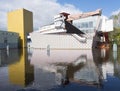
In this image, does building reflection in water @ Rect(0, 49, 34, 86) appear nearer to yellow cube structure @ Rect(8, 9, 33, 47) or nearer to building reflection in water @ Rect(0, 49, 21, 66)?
building reflection in water @ Rect(0, 49, 21, 66)

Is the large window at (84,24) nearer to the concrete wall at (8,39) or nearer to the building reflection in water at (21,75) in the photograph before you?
the concrete wall at (8,39)

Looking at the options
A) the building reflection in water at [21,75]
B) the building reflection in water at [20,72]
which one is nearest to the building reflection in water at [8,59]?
the building reflection in water at [20,72]

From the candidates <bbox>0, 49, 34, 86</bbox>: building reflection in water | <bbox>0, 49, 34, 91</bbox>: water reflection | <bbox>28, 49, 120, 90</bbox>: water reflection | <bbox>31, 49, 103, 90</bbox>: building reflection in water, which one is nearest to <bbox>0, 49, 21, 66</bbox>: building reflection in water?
<bbox>0, 49, 34, 86</bbox>: building reflection in water

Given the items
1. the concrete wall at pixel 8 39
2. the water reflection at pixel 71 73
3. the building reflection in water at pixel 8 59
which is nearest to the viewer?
the water reflection at pixel 71 73

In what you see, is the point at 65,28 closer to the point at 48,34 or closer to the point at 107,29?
the point at 48,34

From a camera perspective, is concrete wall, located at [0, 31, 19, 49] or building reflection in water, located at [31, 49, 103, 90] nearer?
building reflection in water, located at [31, 49, 103, 90]

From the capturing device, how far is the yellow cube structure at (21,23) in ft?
239

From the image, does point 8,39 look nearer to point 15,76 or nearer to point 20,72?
point 20,72

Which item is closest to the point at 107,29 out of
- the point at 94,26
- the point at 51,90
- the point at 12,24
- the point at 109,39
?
the point at 94,26

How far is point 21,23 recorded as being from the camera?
73.2 meters

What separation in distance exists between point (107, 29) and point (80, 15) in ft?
28.7

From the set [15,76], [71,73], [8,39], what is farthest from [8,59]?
[8,39]

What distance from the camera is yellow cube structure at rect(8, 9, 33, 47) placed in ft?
239

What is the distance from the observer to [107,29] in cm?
5775
